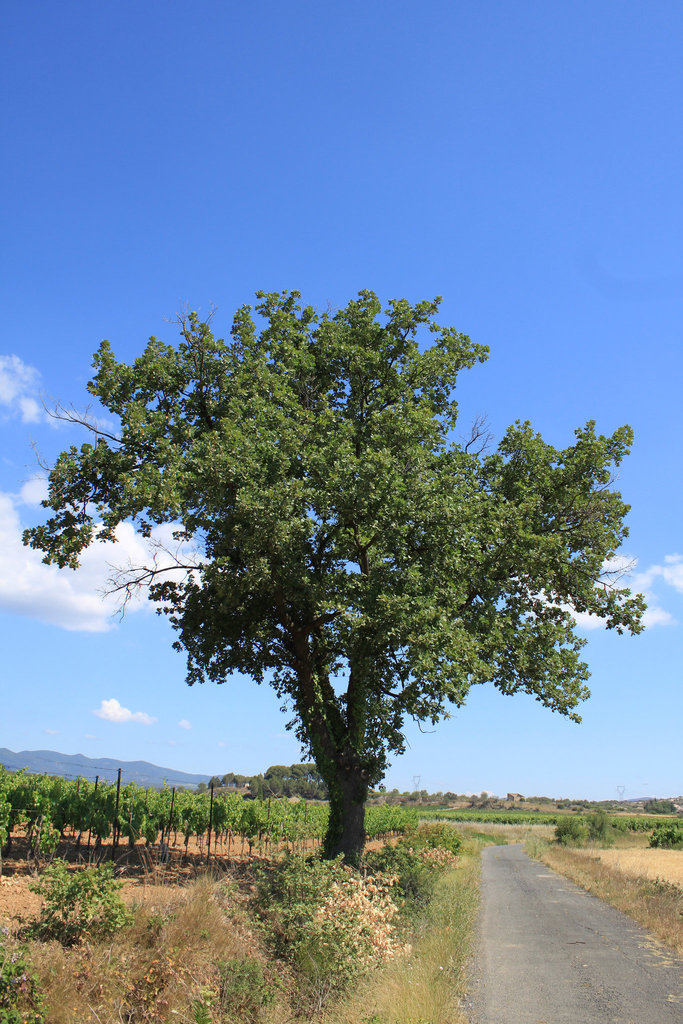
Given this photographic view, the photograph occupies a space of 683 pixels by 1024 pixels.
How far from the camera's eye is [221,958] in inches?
342

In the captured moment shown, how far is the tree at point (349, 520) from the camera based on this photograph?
14.7m

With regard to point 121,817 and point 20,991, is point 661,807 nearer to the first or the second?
point 121,817

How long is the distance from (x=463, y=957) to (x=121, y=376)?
49.5ft

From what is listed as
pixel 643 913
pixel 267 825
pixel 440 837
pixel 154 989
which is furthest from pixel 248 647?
pixel 440 837

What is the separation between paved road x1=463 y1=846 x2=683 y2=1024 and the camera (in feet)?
29.0

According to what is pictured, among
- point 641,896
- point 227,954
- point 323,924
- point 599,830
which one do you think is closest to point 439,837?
point 641,896

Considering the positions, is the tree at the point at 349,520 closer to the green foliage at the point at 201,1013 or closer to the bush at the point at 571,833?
the green foliage at the point at 201,1013

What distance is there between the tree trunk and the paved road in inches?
153

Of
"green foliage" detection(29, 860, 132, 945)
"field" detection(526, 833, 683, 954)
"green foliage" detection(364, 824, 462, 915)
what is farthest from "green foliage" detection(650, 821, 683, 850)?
"green foliage" detection(29, 860, 132, 945)

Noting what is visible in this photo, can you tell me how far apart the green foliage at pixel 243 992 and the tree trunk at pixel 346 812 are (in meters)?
9.89

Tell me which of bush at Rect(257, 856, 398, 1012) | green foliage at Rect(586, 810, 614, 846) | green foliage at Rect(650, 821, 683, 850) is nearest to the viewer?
bush at Rect(257, 856, 398, 1012)

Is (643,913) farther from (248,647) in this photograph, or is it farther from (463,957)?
(248,647)

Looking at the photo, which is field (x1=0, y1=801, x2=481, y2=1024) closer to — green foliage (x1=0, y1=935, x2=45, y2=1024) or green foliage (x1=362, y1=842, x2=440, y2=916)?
green foliage (x1=0, y1=935, x2=45, y2=1024)

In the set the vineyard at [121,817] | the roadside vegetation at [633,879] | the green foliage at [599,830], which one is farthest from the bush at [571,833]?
the vineyard at [121,817]
